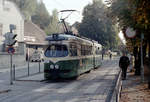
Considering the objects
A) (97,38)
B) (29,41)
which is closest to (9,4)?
(29,41)

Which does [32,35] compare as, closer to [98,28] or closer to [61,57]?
[98,28]

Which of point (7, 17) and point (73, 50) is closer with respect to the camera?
point (73, 50)

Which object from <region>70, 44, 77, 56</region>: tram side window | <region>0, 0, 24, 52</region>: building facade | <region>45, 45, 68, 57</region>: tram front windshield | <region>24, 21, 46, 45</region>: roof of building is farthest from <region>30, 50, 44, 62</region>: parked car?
<region>45, 45, 68, 57</region>: tram front windshield

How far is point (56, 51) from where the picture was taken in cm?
1673

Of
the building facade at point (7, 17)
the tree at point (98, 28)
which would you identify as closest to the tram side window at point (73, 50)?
the building facade at point (7, 17)

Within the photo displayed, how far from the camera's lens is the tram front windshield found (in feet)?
54.2

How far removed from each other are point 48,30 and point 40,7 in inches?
2079

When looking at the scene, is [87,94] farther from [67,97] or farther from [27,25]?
[27,25]

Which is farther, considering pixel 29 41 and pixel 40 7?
pixel 40 7

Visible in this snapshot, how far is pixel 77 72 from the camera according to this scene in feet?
57.5

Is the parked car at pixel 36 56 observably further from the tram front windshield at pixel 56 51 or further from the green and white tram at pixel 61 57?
the tram front windshield at pixel 56 51

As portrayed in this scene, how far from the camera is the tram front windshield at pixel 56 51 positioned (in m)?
16.5

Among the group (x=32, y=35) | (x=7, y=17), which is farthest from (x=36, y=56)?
(x=7, y=17)

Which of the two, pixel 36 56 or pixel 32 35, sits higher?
pixel 32 35
